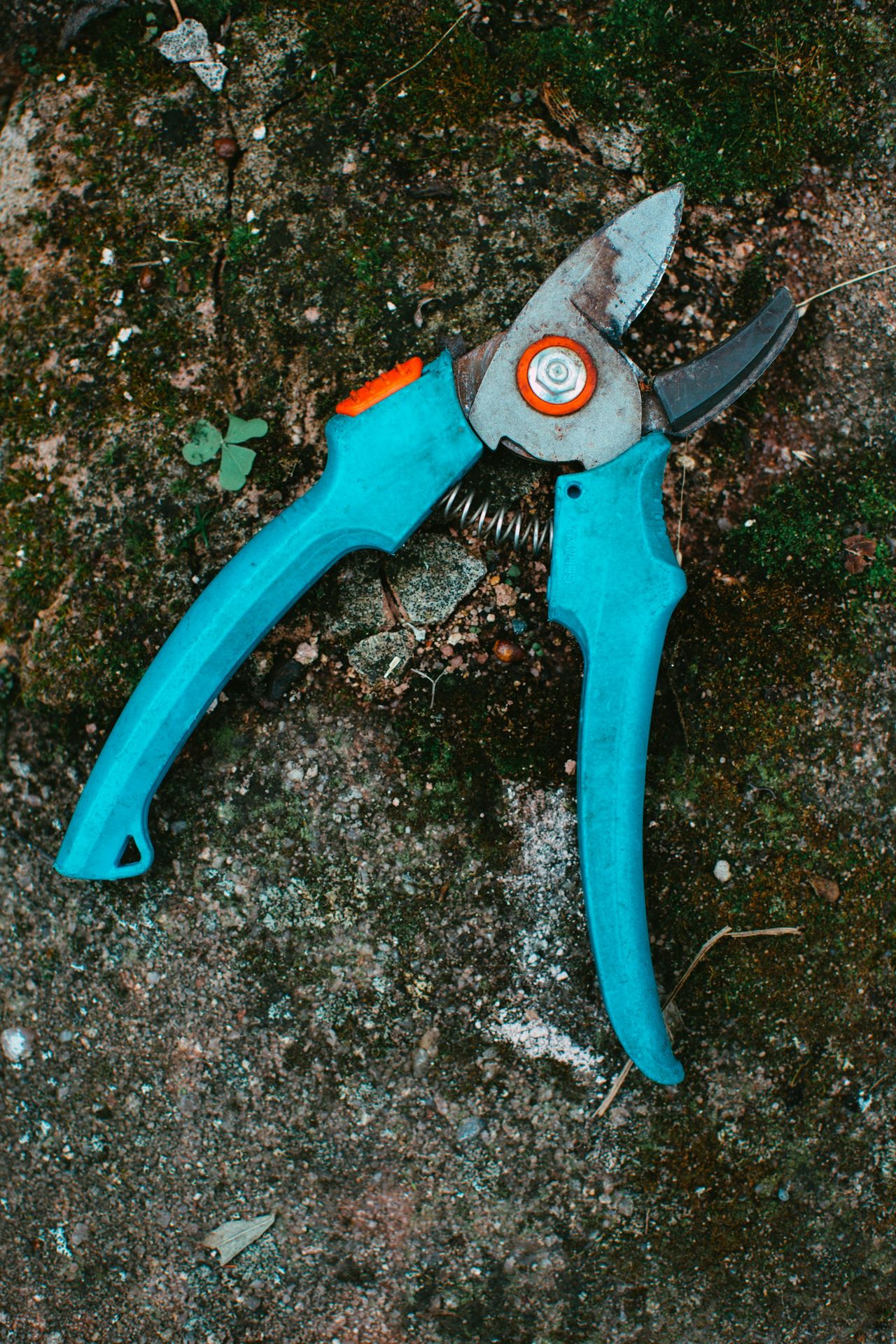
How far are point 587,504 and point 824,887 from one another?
120 cm

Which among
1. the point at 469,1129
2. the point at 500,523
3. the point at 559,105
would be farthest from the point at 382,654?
the point at 559,105

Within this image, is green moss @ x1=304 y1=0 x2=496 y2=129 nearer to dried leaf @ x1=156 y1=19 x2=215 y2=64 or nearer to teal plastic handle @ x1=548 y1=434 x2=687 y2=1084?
dried leaf @ x1=156 y1=19 x2=215 y2=64

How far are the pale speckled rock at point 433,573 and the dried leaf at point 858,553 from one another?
96 centimetres

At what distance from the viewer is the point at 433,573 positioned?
6.92ft

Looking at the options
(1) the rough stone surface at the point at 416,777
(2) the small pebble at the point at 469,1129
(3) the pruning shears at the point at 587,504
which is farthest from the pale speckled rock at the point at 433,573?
(2) the small pebble at the point at 469,1129

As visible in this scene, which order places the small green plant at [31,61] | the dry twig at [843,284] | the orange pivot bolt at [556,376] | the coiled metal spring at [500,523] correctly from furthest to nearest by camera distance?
the small green plant at [31,61] < the dry twig at [843,284] < the coiled metal spring at [500,523] < the orange pivot bolt at [556,376]

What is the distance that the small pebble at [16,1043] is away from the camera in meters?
2.26

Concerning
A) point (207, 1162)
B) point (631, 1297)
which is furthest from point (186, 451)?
point (631, 1297)

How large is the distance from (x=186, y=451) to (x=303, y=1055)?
5.24 ft

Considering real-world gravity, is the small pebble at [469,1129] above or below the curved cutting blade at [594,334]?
below

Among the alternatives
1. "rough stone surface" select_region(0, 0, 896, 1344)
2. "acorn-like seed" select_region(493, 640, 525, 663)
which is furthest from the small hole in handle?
"acorn-like seed" select_region(493, 640, 525, 663)

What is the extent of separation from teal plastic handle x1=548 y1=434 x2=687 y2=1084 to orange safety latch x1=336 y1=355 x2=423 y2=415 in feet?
1.32

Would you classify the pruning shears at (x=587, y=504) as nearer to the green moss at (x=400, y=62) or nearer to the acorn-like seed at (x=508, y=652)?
the acorn-like seed at (x=508, y=652)

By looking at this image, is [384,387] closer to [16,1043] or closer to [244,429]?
[244,429]
